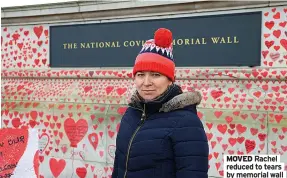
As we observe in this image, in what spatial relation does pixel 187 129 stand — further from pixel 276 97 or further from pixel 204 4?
pixel 204 4

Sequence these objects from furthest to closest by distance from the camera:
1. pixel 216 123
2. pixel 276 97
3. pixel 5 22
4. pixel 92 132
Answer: pixel 5 22, pixel 92 132, pixel 216 123, pixel 276 97

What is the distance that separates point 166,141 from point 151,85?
1.26ft

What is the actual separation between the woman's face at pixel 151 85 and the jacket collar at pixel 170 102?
1.5 inches

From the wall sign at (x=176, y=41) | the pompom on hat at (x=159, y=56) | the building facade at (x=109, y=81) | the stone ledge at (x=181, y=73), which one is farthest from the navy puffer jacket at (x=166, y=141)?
the wall sign at (x=176, y=41)

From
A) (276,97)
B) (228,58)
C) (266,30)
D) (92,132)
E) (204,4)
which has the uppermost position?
(204,4)

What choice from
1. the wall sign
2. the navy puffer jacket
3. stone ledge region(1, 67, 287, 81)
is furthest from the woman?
the wall sign

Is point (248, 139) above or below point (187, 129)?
below

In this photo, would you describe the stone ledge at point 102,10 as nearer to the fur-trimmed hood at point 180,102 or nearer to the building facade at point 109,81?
the building facade at point 109,81

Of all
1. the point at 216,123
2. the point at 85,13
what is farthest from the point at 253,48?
the point at 85,13

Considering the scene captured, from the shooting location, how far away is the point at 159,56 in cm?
232

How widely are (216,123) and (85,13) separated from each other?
2507mm

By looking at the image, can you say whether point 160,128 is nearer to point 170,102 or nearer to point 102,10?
point 170,102

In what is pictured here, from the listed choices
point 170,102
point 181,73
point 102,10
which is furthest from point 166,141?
point 102,10

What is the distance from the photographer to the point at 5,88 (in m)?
5.93
